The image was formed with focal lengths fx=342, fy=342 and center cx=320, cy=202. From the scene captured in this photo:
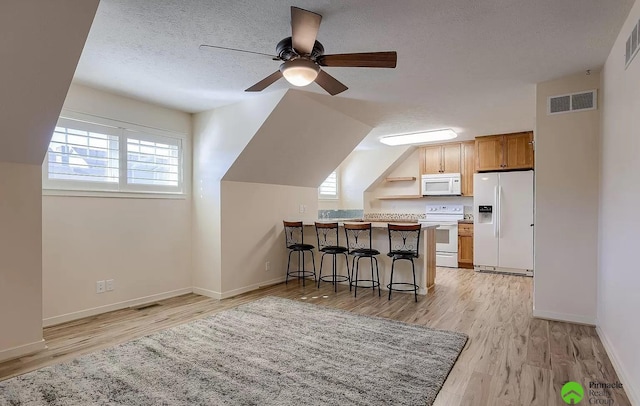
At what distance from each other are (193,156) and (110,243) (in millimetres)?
1554

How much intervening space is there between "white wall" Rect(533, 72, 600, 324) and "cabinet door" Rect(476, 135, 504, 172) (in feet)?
8.37

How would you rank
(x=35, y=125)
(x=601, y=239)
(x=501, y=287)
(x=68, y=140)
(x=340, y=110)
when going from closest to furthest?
(x=35, y=125) < (x=601, y=239) < (x=68, y=140) < (x=340, y=110) < (x=501, y=287)

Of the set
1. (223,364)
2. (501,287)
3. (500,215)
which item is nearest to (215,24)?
(223,364)

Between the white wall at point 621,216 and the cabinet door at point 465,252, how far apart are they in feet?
10.3

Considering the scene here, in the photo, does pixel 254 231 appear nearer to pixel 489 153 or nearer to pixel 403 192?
pixel 403 192

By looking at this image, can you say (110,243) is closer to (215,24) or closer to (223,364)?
(223,364)

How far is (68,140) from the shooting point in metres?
3.51

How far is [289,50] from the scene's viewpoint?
2428 millimetres

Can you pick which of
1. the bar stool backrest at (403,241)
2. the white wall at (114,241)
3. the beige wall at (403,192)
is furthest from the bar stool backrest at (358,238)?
the beige wall at (403,192)

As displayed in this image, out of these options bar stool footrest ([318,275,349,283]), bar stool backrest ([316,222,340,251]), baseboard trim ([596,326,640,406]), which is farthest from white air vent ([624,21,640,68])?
bar stool footrest ([318,275,349,283])

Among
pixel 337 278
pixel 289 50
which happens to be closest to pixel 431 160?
pixel 337 278

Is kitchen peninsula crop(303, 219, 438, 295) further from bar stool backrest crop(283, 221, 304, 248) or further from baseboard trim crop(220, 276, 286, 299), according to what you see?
baseboard trim crop(220, 276, 286, 299)

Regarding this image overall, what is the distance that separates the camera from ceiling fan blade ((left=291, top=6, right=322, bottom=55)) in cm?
197

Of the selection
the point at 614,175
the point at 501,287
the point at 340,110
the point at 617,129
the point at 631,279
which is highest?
the point at 340,110
